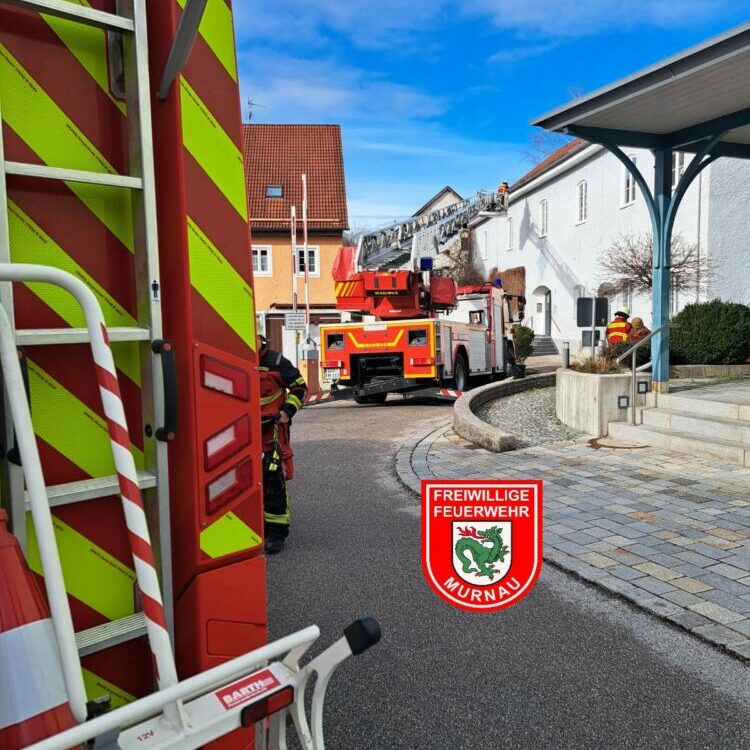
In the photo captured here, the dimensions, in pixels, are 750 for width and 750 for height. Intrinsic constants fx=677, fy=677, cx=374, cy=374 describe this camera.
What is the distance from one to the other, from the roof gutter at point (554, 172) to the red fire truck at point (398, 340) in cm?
1095

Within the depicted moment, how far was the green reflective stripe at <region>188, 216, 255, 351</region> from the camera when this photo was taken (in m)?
1.80

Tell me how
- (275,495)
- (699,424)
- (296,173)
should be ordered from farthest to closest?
(296,173) → (699,424) → (275,495)

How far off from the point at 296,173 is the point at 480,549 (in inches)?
1122

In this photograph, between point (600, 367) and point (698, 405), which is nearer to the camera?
point (698, 405)

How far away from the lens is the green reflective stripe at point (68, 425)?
Answer: 1.62 meters

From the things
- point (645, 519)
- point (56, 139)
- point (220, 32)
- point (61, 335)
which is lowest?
point (645, 519)

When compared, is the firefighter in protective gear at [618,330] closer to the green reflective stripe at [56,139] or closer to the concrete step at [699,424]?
the concrete step at [699,424]

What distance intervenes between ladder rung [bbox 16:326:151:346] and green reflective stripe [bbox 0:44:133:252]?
0.24 metres

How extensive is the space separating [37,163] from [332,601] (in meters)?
2.94

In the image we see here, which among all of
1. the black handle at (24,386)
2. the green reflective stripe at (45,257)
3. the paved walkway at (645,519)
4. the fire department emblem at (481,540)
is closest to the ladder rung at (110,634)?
the black handle at (24,386)

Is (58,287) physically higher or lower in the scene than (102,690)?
higher

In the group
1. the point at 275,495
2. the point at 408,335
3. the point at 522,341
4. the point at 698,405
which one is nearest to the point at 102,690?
the point at 275,495

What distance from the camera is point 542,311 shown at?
93.5 feet

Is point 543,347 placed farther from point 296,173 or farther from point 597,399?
point 597,399
